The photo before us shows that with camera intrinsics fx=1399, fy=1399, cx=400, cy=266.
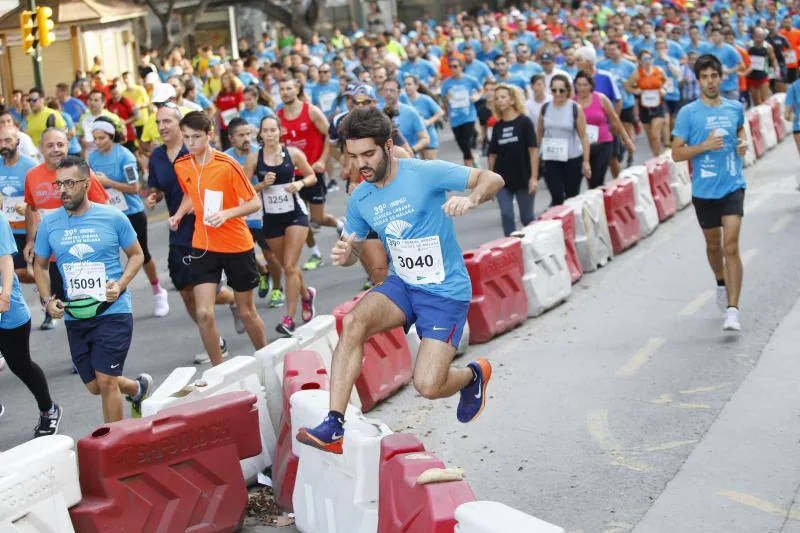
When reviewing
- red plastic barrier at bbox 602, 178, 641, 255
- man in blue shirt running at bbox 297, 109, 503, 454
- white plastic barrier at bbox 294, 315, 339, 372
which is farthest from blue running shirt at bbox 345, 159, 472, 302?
red plastic barrier at bbox 602, 178, 641, 255

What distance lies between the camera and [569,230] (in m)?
12.8

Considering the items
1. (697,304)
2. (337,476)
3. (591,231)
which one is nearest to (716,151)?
(697,304)

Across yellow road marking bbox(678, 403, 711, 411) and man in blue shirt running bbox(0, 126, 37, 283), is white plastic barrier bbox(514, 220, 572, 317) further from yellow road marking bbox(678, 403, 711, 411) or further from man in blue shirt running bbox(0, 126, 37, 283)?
man in blue shirt running bbox(0, 126, 37, 283)

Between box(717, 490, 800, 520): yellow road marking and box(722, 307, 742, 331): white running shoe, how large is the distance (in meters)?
3.40

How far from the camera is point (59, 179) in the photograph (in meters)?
8.11

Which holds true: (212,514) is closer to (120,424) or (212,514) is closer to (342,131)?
(120,424)

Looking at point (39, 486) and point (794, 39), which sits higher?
point (794, 39)

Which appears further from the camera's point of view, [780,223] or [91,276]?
[780,223]

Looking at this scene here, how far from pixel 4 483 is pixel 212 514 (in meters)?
1.21

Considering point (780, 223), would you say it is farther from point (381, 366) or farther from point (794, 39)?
point (794, 39)

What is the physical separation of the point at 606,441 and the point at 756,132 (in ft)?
47.1

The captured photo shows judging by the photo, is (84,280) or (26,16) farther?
(26,16)

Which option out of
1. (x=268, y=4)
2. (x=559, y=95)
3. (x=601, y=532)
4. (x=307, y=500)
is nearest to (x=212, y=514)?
(x=307, y=500)

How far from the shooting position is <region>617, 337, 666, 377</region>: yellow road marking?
952cm
